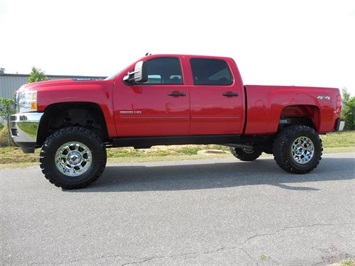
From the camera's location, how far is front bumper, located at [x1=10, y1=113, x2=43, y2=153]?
17.3 feet

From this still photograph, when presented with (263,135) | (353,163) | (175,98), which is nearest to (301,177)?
(263,135)

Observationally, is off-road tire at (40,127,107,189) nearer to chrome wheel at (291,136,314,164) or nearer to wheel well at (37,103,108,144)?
wheel well at (37,103,108,144)

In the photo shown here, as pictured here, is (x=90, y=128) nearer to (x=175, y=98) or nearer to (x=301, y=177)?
(x=175, y=98)

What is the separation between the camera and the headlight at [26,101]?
5.26 metres

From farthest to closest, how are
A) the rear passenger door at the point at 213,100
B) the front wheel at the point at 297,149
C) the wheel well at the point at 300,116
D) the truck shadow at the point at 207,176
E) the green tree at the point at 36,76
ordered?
the green tree at the point at 36,76
the wheel well at the point at 300,116
the front wheel at the point at 297,149
the rear passenger door at the point at 213,100
the truck shadow at the point at 207,176

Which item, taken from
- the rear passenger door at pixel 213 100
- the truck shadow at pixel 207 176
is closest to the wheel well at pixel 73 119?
the truck shadow at pixel 207 176

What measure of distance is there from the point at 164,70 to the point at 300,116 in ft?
10.0

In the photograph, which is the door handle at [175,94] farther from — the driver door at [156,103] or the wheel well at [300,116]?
the wheel well at [300,116]

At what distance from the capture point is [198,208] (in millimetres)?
4289

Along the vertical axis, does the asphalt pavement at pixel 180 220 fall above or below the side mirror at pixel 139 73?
below

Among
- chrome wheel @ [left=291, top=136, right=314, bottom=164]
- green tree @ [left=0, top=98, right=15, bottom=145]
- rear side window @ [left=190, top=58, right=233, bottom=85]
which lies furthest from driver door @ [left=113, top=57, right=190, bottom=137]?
green tree @ [left=0, top=98, right=15, bottom=145]

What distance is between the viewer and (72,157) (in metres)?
5.38

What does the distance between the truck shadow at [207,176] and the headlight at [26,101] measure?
1513 millimetres

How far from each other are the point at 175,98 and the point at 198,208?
7.06 feet
